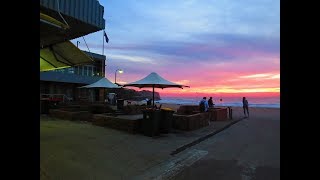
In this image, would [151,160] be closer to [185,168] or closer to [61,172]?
[185,168]

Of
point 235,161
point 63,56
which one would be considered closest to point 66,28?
point 235,161

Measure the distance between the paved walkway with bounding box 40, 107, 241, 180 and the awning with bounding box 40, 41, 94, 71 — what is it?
341 cm

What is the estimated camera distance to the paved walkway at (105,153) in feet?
22.9

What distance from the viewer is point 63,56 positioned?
14.6m

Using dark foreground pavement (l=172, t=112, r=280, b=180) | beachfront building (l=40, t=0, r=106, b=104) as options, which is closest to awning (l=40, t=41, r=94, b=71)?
beachfront building (l=40, t=0, r=106, b=104)

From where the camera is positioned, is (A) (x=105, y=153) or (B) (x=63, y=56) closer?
(A) (x=105, y=153)

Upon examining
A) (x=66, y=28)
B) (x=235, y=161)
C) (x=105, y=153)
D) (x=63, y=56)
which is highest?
(x=63, y=56)

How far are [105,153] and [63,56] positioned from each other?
278 inches

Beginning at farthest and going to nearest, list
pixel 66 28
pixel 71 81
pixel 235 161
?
pixel 71 81, pixel 235 161, pixel 66 28

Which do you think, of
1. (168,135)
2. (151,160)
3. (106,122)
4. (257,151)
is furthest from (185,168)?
(106,122)

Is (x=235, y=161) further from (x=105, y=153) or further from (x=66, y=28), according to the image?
(x=66, y=28)

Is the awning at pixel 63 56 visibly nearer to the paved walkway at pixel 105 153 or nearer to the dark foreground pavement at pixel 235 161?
the paved walkway at pixel 105 153

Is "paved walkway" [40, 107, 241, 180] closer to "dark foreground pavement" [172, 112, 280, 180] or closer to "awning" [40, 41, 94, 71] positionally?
Answer: "dark foreground pavement" [172, 112, 280, 180]
